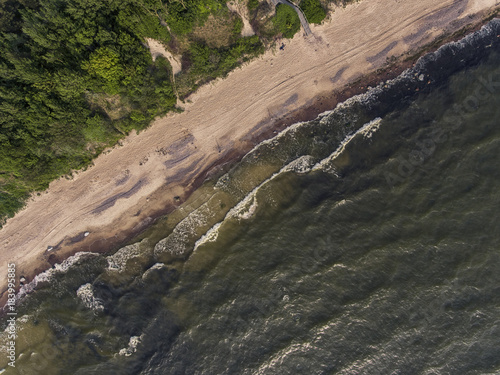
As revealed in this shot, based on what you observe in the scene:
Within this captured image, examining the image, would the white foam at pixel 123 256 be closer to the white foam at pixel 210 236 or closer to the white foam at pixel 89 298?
the white foam at pixel 89 298

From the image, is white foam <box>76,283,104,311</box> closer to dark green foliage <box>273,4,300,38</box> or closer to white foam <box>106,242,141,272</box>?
white foam <box>106,242,141,272</box>

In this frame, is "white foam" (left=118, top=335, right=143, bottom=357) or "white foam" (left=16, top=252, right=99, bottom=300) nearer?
"white foam" (left=118, top=335, right=143, bottom=357)

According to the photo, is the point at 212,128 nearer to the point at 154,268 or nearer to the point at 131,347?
the point at 154,268

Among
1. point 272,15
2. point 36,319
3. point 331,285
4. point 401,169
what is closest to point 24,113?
point 36,319

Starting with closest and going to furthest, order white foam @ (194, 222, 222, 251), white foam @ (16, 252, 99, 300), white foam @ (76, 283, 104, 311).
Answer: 1. white foam @ (76, 283, 104, 311)
2. white foam @ (194, 222, 222, 251)
3. white foam @ (16, 252, 99, 300)

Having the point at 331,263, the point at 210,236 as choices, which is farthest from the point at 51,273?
the point at 331,263

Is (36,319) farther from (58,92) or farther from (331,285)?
(331,285)

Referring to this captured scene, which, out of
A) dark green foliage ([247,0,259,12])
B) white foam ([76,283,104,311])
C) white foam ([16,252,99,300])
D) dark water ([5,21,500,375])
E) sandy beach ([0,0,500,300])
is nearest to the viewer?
dark green foliage ([247,0,259,12])

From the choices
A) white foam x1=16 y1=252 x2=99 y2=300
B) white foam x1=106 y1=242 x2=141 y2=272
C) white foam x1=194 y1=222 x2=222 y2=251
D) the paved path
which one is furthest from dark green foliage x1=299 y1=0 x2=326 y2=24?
white foam x1=16 y1=252 x2=99 y2=300
